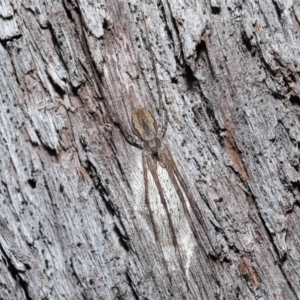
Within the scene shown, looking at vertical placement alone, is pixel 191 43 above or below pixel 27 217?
above

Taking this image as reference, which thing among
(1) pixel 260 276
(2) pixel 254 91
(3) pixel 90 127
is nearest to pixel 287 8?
(2) pixel 254 91

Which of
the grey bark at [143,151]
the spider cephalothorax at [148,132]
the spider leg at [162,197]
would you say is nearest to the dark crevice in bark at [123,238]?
the grey bark at [143,151]

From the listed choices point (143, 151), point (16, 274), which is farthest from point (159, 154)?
point (16, 274)

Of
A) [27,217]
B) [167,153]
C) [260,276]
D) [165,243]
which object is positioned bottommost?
[260,276]

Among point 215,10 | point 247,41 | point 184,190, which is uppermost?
point 215,10

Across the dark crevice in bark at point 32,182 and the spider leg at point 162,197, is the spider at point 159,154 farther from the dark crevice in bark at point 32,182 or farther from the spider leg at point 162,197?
the dark crevice in bark at point 32,182

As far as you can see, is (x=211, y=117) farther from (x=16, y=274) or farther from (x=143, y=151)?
(x=16, y=274)

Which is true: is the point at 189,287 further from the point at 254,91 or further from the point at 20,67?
the point at 20,67

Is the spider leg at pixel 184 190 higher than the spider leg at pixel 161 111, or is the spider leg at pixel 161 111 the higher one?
the spider leg at pixel 161 111
